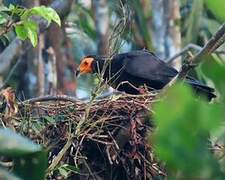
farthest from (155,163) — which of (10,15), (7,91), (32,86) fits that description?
(32,86)

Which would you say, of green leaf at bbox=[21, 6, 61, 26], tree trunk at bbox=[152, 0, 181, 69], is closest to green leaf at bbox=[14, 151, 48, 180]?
Answer: green leaf at bbox=[21, 6, 61, 26]

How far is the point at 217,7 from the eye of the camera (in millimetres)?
798

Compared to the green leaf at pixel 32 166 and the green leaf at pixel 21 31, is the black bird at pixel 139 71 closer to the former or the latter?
the green leaf at pixel 21 31

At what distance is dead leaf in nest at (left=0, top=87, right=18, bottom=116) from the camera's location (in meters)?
3.67

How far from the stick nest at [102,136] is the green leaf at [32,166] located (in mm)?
2818

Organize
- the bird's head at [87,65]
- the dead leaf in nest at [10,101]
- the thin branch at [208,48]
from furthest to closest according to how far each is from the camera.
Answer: the bird's head at [87,65]
the dead leaf in nest at [10,101]
the thin branch at [208,48]

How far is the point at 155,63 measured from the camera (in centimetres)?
549

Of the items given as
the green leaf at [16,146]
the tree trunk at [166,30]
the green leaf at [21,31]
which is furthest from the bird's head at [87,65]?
the green leaf at [16,146]

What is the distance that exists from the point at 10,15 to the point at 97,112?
3.31ft

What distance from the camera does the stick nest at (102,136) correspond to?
382 cm

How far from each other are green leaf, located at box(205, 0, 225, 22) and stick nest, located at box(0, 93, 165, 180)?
2913 millimetres

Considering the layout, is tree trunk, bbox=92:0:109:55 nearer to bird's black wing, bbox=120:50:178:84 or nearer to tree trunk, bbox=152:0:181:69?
tree trunk, bbox=152:0:181:69

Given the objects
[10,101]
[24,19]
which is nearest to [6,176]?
[24,19]

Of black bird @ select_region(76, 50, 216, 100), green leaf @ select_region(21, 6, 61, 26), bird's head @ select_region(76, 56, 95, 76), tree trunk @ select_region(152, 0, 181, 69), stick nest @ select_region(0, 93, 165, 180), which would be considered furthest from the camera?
tree trunk @ select_region(152, 0, 181, 69)
